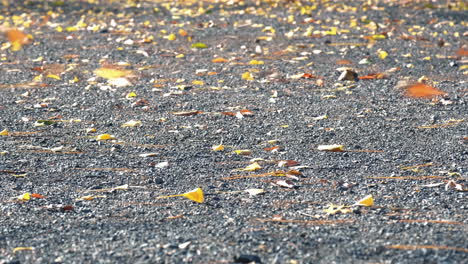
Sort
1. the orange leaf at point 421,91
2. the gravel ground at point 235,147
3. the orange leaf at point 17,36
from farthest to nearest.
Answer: the orange leaf at point 17,36, the orange leaf at point 421,91, the gravel ground at point 235,147

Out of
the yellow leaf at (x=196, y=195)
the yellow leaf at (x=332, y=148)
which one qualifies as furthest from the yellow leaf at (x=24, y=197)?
the yellow leaf at (x=332, y=148)

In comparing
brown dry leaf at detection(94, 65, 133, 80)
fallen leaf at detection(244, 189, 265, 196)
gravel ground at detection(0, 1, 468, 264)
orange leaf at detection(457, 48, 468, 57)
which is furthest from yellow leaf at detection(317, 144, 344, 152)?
orange leaf at detection(457, 48, 468, 57)

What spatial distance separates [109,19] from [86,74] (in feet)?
13.1

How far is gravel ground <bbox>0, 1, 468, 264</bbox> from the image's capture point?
9.40 ft

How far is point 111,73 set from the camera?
22.4 feet

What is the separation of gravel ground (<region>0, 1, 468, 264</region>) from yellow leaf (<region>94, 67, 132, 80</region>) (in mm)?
114

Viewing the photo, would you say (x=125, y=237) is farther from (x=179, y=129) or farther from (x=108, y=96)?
(x=108, y=96)

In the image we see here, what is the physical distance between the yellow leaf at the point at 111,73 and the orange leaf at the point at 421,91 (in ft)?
8.16

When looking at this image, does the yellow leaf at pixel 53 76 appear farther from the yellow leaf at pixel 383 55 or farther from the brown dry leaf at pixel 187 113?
the yellow leaf at pixel 383 55

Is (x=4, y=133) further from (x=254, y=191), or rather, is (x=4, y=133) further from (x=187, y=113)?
(x=254, y=191)

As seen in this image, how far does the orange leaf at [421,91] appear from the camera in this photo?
5719 millimetres

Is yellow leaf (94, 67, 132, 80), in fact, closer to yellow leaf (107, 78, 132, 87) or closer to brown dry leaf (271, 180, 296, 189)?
yellow leaf (107, 78, 132, 87)

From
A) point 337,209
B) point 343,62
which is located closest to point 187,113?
Answer: point 337,209

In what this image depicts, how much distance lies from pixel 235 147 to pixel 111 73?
2.77 meters
